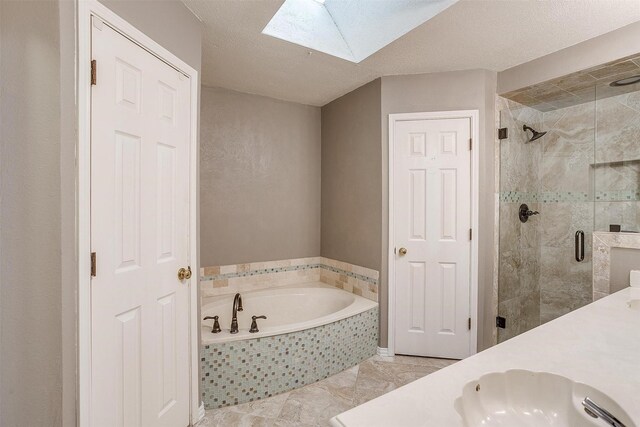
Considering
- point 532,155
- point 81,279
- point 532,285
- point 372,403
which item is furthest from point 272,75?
point 532,285

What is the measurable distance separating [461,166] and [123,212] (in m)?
2.40

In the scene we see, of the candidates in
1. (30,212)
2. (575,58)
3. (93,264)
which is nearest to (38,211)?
(30,212)

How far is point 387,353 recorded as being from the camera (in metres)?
2.78

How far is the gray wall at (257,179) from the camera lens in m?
3.00

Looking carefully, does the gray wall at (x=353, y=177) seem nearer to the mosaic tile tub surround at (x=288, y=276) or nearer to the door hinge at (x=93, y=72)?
the mosaic tile tub surround at (x=288, y=276)

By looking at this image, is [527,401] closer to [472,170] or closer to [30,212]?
[30,212]

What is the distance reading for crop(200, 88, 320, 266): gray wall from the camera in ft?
9.84

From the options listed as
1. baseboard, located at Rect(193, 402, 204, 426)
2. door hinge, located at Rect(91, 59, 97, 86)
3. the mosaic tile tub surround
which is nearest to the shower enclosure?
the mosaic tile tub surround

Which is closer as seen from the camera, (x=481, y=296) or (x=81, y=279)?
(x=81, y=279)

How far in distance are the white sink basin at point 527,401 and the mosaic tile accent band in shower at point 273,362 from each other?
1601 millimetres

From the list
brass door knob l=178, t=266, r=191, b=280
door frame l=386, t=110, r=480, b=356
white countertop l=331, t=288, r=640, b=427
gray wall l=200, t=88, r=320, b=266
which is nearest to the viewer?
white countertop l=331, t=288, r=640, b=427

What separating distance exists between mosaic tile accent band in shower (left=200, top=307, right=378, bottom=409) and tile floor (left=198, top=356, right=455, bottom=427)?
59 millimetres

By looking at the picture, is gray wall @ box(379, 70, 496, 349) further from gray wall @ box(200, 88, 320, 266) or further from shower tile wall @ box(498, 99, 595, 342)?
gray wall @ box(200, 88, 320, 266)

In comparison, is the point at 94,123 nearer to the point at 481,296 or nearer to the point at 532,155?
the point at 481,296
